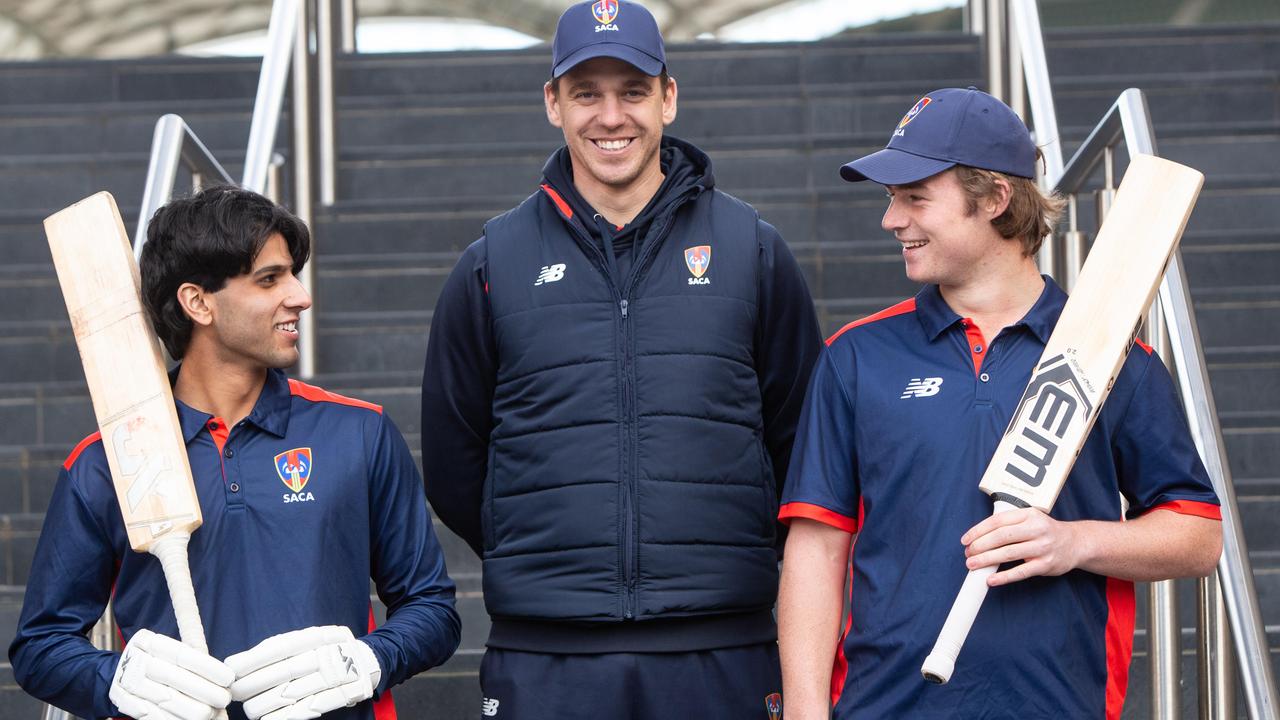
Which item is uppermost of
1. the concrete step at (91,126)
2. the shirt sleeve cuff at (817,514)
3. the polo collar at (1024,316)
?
the concrete step at (91,126)

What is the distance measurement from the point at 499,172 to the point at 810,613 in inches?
144

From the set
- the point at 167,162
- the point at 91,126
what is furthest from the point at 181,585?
the point at 91,126

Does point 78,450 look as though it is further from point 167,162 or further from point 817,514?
point 167,162

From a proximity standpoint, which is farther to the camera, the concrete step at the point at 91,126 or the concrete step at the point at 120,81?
the concrete step at the point at 120,81

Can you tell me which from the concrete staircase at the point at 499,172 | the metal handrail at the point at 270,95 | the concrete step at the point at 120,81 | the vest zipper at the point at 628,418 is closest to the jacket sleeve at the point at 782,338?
the vest zipper at the point at 628,418

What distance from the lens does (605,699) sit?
2.74 metres

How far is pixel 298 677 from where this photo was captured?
248cm

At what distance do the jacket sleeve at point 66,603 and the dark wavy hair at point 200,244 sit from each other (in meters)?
0.28

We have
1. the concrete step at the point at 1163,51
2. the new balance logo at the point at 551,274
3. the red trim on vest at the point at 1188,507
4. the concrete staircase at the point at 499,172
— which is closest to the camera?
the red trim on vest at the point at 1188,507

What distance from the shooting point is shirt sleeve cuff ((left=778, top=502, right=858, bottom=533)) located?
2.52 m

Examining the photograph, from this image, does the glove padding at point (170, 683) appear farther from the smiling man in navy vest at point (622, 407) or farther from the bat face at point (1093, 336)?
the bat face at point (1093, 336)

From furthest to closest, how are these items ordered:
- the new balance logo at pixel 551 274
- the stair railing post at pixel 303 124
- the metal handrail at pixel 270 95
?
the stair railing post at pixel 303 124, the metal handrail at pixel 270 95, the new balance logo at pixel 551 274

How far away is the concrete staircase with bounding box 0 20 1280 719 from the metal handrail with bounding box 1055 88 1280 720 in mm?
899

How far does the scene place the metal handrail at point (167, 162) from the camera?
3.79m
